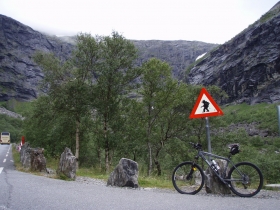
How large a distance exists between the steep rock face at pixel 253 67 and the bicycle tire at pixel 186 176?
101573 millimetres

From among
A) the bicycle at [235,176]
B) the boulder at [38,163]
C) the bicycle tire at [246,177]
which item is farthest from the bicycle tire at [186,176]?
the boulder at [38,163]

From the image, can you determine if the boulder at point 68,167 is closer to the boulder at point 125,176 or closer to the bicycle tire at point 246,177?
the boulder at point 125,176

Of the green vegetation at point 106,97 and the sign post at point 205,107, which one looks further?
the green vegetation at point 106,97

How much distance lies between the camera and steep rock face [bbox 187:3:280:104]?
342 feet

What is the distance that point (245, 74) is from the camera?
11488 cm

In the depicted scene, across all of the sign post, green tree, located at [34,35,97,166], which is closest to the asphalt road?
the sign post

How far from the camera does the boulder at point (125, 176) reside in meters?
7.66

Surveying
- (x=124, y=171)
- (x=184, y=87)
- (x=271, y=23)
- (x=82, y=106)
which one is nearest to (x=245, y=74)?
(x=271, y=23)

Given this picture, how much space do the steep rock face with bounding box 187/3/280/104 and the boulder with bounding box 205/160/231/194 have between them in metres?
102

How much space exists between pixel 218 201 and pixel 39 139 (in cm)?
2815

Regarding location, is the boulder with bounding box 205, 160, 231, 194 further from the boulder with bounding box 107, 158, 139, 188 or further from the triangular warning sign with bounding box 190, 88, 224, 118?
the boulder with bounding box 107, 158, 139, 188

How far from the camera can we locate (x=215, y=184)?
21.3 feet

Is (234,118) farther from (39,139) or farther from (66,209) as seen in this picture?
(66,209)

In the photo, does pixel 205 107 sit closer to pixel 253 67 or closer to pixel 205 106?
pixel 205 106
